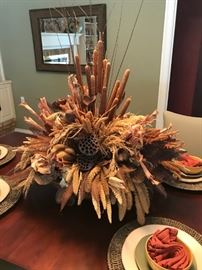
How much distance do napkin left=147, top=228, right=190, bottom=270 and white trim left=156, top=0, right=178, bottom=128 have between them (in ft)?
7.29

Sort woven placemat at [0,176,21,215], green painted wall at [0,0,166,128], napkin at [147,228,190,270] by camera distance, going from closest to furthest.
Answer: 1. napkin at [147,228,190,270]
2. woven placemat at [0,176,21,215]
3. green painted wall at [0,0,166,128]

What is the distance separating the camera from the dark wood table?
2.23ft

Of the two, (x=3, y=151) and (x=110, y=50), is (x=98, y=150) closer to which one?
(x=3, y=151)

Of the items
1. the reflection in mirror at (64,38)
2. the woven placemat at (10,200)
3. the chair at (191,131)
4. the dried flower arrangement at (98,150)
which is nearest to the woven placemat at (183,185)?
the dried flower arrangement at (98,150)

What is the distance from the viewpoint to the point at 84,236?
765 mm

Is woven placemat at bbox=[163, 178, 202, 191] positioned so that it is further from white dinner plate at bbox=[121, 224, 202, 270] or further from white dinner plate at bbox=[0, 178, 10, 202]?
white dinner plate at bbox=[0, 178, 10, 202]

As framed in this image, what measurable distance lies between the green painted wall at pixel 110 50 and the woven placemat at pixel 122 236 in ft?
7.01

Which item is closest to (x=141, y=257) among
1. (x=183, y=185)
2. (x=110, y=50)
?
(x=183, y=185)

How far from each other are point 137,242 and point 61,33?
2852 mm

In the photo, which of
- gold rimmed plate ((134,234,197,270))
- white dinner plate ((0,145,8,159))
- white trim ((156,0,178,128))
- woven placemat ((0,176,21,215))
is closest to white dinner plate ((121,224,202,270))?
gold rimmed plate ((134,234,197,270))

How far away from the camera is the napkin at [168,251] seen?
0.61 m

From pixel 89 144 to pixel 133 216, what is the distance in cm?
30

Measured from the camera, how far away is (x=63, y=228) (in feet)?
2.63

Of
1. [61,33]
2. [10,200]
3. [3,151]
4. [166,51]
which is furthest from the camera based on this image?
[61,33]
